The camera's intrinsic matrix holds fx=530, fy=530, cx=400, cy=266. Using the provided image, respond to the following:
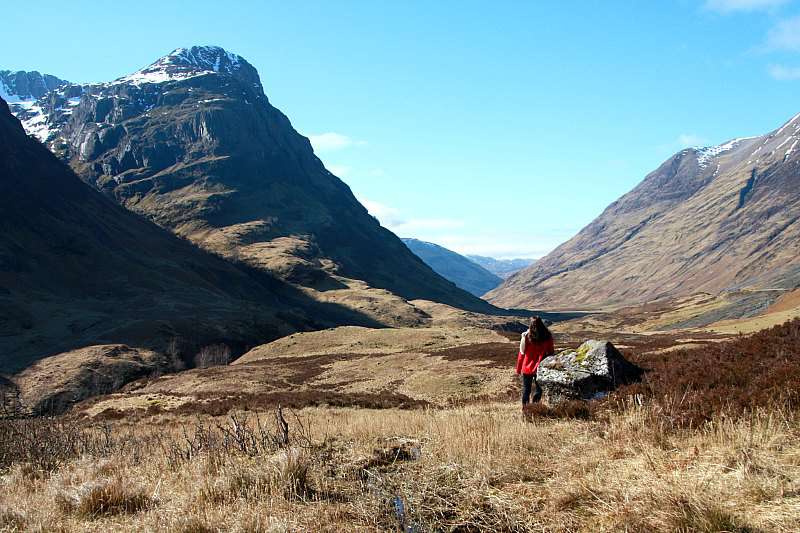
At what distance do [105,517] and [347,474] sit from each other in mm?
2735

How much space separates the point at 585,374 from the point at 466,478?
8390 mm

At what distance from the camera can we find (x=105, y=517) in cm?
584

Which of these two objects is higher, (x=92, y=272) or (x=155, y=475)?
(x=92, y=272)

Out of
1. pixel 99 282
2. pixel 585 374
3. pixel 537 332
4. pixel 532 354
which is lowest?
pixel 585 374

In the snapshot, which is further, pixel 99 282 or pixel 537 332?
pixel 99 282

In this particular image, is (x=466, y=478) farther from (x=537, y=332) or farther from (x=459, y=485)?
(x=537, y=332)

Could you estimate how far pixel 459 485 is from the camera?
19.1 feet

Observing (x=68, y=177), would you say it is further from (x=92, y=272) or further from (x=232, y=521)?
(x=232, y=521)

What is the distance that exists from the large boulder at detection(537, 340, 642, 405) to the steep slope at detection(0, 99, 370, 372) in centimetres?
6664

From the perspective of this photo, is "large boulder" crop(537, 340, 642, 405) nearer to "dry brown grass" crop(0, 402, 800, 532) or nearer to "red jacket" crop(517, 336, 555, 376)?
"red jacket" crop(517, 336, 555, 376)

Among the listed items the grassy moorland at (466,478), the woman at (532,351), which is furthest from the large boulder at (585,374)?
the grassy moorland at (466,478)

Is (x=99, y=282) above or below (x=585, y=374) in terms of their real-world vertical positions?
Answer: above

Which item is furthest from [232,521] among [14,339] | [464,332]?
[14,339]

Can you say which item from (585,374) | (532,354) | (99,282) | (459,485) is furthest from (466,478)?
(99,282)
